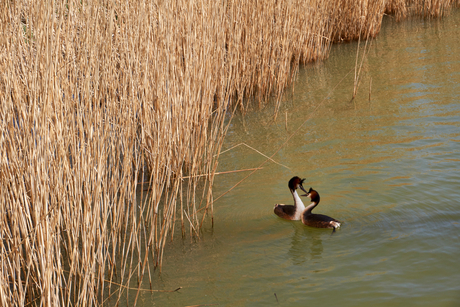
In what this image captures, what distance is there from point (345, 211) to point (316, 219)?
0.37 metres

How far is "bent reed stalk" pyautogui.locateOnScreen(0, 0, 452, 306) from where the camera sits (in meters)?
2.29

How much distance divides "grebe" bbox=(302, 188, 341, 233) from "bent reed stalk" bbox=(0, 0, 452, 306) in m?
0.86

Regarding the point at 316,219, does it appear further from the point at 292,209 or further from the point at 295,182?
the point at 295,182

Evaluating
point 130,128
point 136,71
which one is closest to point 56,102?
point 130,128

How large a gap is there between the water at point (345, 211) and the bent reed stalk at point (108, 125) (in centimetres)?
39

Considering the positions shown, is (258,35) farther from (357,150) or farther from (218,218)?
(218,218)

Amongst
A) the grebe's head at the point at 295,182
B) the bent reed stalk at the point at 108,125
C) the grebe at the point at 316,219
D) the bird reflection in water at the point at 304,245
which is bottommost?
the bird reflection in water at the point at 304,245

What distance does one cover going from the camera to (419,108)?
5.90 m

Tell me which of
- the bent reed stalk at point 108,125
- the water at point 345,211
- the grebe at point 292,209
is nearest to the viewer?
the bent reed stalk at point 108,125

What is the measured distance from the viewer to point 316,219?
3686 mm

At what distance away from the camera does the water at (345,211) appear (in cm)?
298

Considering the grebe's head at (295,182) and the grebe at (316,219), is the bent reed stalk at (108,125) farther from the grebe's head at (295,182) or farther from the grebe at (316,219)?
the grebe at (316,219)

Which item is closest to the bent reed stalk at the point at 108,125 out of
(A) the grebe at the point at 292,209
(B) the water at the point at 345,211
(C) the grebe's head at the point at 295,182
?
(B) the water at the point at 345,211

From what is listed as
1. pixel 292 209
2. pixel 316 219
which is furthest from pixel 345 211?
pixel 292 209
